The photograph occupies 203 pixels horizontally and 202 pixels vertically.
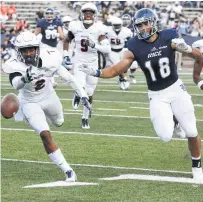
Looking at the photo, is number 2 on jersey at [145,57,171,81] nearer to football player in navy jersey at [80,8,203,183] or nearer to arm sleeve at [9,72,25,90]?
football player in navy jersey at [80,8,203,183]

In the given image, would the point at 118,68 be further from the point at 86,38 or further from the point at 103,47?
the point at 86,38

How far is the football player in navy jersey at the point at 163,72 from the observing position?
23.5 ft

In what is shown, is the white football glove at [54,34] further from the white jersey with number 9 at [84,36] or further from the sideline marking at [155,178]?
the sideline marking at [155,178]

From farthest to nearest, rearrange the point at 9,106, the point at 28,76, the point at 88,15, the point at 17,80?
the point at 88,15
the point at 17,80
the point at 28,76
the point at 9,106

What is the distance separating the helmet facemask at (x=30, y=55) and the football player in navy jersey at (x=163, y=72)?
556 mm

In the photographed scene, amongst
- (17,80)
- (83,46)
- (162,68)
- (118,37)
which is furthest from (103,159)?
(118,37)

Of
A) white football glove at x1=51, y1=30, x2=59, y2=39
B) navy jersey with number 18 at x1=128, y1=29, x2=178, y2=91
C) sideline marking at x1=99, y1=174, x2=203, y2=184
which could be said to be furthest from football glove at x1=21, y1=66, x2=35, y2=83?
white football glove at x1=51, y1=30, x2=59, y2=39

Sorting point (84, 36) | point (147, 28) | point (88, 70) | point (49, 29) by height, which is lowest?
point (49, 29)

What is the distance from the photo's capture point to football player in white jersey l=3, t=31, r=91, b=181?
706 cm

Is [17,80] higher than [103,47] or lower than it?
higher

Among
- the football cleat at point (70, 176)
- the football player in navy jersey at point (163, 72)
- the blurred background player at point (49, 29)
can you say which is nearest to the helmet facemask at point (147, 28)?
the football player in navy jersey at point (163, 72)

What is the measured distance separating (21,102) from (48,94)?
0.27 metres

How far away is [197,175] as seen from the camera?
7066 millimetres

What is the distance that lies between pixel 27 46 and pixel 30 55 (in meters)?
0.09
